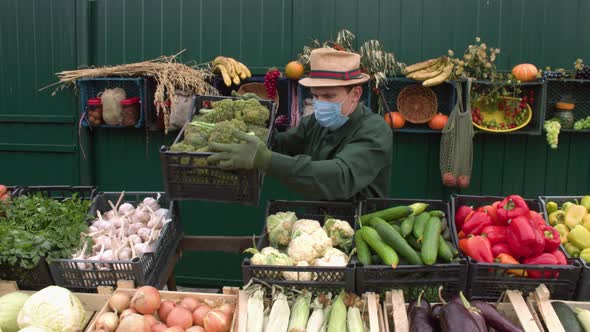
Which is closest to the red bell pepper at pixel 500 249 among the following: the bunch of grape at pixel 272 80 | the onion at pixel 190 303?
the onion at pixel 190 303

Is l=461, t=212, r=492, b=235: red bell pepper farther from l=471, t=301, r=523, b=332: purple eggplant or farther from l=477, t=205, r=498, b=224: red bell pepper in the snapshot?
l=471, t=301, r=523, b=332: purple eggplant

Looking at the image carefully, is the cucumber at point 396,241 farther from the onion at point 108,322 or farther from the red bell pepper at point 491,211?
the onion at point 108,322

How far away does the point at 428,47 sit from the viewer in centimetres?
577

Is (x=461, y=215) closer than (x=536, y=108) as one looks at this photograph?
Yes

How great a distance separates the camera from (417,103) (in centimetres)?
571

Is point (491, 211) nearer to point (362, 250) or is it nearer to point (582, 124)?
point (362, 250)

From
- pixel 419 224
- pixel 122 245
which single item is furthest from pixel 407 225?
pixel 122 245

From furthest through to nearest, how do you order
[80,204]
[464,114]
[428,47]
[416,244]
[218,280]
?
[218,280] → [428,47] → [464,114] → [80,204] → [416,244]

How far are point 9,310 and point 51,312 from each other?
285mm

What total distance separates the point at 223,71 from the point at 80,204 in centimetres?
231

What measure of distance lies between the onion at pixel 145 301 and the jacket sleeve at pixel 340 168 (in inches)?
33.6

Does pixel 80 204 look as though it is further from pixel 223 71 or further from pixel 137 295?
pixel 223 71

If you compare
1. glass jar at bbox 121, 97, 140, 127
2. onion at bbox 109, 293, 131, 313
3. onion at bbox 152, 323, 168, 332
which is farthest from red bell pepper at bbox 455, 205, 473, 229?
glass jar at bbox 121, 97, 140, 127

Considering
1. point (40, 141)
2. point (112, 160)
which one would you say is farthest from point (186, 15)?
point (40, 141)
